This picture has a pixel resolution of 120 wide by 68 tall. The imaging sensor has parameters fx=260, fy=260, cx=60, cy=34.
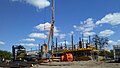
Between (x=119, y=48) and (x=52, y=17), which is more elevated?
(x=52, y=17)

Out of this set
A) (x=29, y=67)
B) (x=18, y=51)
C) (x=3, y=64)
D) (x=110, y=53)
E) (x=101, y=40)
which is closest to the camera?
(x=29, y=67)

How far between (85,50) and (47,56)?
54.1 ft

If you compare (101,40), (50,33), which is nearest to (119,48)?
(50,33)

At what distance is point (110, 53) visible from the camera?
8444 cm

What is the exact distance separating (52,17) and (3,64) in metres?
21.0

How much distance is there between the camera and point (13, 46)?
4378cm

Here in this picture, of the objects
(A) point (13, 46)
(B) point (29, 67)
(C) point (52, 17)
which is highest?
(C) point (52, 17)

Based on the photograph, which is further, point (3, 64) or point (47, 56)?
point (47, 56)

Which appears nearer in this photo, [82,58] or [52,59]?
[52,59]

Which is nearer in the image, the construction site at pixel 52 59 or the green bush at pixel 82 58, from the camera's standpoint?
the construction site at pixel 52 59

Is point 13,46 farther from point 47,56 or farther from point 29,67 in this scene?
point 29,67

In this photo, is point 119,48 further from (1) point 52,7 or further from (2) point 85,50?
(1) point 52,7

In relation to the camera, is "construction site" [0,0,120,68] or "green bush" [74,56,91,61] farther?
"green bush" [74,56,91,61]

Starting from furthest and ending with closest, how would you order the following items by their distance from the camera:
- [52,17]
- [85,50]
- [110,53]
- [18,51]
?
[110,53] < [85,50] < [52,17] < [18,51]
